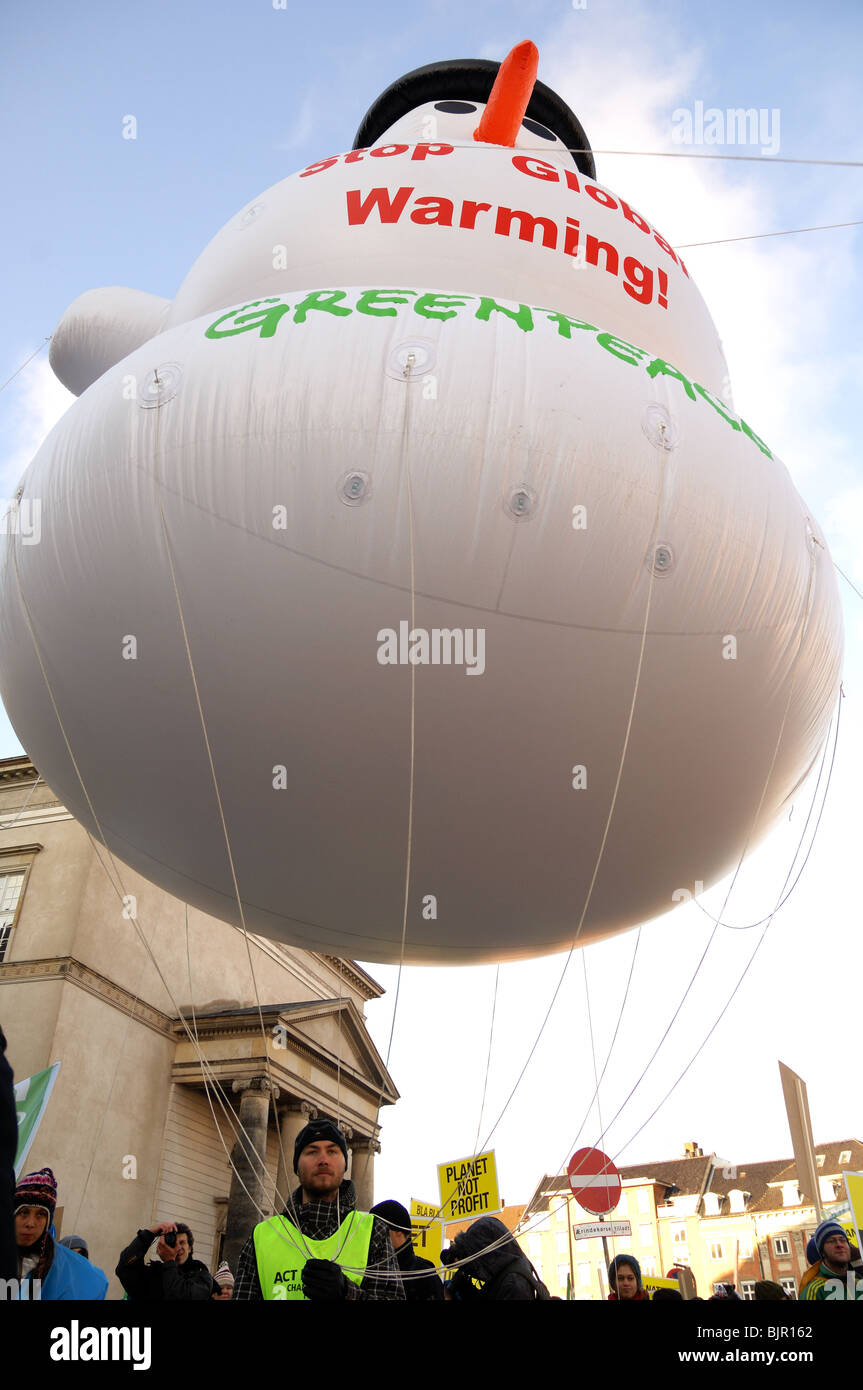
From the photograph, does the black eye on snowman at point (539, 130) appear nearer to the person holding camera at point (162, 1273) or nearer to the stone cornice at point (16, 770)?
the person holding camera at point (162, 1273)

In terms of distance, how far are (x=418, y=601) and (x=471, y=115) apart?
6747 millimetres

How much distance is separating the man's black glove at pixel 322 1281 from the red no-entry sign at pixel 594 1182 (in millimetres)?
7482

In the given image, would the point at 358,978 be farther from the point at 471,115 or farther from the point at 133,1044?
the point at 471,115

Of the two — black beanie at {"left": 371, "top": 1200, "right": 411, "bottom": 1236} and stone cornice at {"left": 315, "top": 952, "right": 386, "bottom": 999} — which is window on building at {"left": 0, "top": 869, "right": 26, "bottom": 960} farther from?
black beanie at {"left": 371, "top": 1200, "right": 411, "bottom": 1236}

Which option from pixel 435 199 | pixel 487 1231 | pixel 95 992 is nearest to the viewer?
pixel 487 1231

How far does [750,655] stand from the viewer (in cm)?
555

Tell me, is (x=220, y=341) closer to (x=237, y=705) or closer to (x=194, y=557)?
(x=194, y=557)

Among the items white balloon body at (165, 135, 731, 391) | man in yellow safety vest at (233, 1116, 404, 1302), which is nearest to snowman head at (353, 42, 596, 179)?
white balloon body at (165, 135, 731, 391)

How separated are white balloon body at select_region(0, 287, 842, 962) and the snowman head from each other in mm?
3348

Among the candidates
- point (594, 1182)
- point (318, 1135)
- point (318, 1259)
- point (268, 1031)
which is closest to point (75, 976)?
point (268, 1031)

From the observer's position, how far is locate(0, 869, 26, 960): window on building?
2131 centimetres

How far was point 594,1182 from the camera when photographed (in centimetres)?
948

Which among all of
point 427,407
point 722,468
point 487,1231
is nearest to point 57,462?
point 427,407
